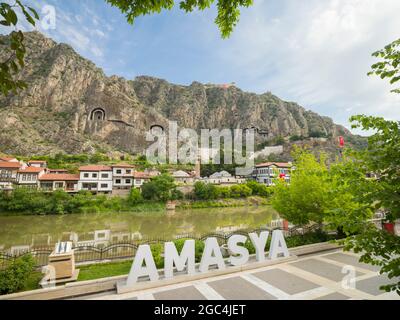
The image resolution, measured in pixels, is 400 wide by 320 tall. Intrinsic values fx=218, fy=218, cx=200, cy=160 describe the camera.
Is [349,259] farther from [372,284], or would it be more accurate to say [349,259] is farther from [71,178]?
[71,178]

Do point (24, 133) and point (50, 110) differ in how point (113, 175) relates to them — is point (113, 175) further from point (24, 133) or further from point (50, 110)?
point (50, 110)

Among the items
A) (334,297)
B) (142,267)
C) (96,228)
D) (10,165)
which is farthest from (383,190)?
(10,165)

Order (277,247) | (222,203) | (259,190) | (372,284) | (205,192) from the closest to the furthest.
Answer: (372,284), (277,247), (222,203), (205,192), (259,190)

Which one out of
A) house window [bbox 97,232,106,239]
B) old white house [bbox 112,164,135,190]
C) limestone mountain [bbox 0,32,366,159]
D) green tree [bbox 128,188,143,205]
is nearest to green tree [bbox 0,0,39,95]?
house window [bbox 97,232,106,239]

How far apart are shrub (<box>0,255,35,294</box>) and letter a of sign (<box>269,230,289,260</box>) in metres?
8.56

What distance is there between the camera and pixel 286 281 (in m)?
7.26

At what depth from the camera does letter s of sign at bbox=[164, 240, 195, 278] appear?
7.23 meters

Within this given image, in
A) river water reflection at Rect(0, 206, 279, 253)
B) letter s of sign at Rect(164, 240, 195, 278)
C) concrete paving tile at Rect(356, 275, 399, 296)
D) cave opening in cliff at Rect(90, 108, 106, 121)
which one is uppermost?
cave opening in cliff at Rect(90, 108, 106, 121)

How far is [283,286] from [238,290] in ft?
4.92

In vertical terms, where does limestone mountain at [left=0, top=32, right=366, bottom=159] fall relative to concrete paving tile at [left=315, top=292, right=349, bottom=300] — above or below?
above

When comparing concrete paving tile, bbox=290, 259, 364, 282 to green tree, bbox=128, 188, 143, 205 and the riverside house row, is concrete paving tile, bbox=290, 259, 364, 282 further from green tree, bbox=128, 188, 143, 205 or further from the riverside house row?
green tree, bbox=128, 188, 143, 205

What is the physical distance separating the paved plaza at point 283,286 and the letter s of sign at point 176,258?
0.44 metres

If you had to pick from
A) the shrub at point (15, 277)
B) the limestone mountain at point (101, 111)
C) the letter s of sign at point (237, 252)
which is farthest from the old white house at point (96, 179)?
the letter s of sign at point (237, 252)

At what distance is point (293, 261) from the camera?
9156 mm
